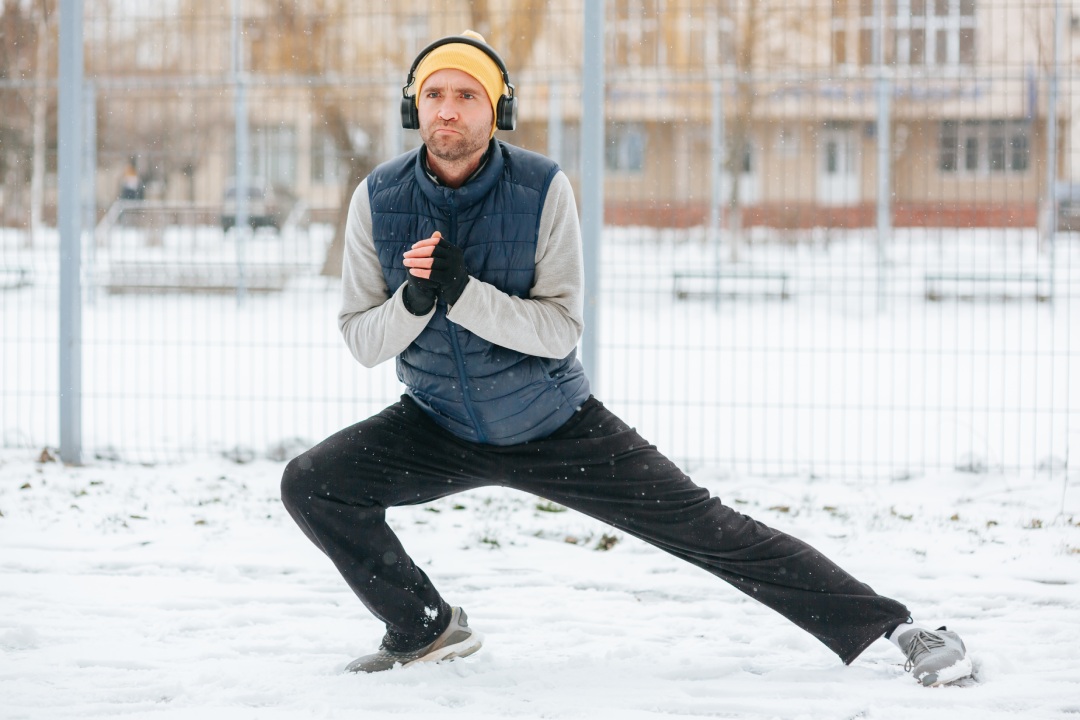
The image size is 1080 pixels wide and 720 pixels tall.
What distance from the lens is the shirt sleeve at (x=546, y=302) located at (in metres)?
3.14

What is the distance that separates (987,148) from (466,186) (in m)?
4.03

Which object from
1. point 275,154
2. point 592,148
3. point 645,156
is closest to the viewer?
point 592,148

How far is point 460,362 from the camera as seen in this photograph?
329 cm

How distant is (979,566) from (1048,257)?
402cm

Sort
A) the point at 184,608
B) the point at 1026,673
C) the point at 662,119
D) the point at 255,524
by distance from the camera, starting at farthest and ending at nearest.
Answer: the point at 662,119
the point at 255,524
the point at 184,608
the point at 1026,673

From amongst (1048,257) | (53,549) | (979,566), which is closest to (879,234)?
(1048,257)

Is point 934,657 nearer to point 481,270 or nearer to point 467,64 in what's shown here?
point 481,270

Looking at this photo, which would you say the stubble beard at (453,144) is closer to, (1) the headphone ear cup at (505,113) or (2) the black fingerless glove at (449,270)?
(1) the headphone ear cup at (505,113)

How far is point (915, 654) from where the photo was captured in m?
3.34

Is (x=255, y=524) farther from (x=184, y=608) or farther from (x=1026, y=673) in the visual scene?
(x=1026, y=673)

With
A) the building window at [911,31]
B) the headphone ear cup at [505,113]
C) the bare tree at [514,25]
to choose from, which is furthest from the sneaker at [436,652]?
the building window at [911,31]

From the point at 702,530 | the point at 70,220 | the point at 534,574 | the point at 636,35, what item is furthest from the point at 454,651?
Answer: the point at 636,35

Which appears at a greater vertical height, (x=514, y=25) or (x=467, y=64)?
(x=514, y=25)

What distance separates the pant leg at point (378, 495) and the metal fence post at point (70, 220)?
3401 millimetres
